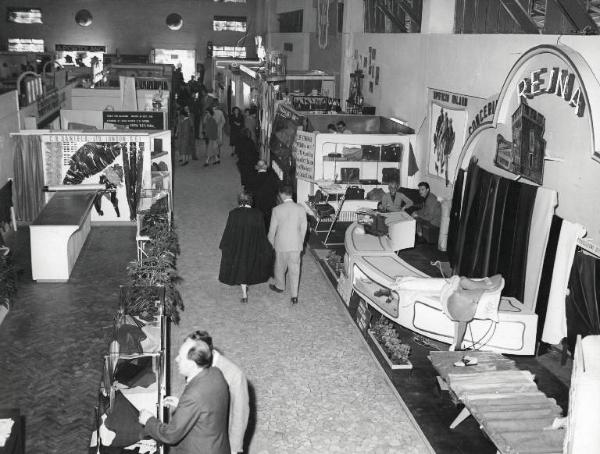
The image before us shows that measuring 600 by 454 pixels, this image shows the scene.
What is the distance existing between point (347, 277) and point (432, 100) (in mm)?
4719

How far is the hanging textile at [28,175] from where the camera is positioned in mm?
12047

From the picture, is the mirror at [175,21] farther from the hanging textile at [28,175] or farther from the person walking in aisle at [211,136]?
the hanging textile at [28,175]

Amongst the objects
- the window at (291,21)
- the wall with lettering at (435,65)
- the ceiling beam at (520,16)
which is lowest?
the wall with lettering at (435,65)

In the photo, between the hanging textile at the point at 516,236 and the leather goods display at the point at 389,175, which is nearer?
the hanging textile at the point at 516,236

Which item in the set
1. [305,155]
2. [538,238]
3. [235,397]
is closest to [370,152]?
[305,155]

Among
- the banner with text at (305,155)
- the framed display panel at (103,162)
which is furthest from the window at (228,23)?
the framed display panel at (103,162)

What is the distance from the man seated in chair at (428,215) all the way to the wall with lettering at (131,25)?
26.7m

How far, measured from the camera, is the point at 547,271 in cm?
784

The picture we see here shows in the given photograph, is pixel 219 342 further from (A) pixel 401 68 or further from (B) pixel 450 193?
(A) pixel 401 68

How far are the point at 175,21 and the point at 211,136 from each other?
19.3 m

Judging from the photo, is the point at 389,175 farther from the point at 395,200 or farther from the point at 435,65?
the point at 435,65

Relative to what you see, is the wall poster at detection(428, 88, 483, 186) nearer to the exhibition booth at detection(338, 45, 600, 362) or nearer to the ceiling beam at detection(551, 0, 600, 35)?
the exhibition booth at detection(338, 45, 600, 362)

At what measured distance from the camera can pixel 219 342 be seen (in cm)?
814

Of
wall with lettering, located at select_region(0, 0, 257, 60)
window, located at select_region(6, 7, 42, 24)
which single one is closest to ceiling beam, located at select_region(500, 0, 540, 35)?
wall with lettering, located at select_region(0, 0, 257, 60)
